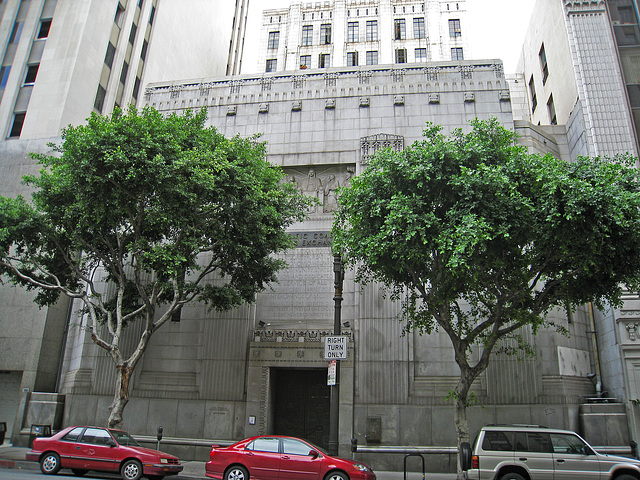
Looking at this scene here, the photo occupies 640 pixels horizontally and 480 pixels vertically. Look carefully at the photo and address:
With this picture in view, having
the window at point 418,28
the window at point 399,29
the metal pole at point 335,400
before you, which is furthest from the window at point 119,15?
the metal pole at point 335,400

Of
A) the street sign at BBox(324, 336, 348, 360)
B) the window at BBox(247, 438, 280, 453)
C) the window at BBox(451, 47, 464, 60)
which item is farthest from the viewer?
the window at BBox(451, 47, 464, 60)

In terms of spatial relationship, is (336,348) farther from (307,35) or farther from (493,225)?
(307,35)

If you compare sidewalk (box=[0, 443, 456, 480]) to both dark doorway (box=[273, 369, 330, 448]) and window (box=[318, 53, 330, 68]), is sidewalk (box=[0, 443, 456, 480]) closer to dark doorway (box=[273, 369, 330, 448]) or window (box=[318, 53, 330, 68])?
dark doorway (box=[273, 369, 330, 448])

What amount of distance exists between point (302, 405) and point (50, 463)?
31.7 ft

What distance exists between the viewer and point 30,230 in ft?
59.0

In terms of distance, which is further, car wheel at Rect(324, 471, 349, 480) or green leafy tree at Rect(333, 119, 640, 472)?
green leafy tree at Rect(333, 119, 640, 472)

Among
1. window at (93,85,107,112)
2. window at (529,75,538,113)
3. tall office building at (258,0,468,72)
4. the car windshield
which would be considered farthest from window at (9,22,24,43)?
window at (529,75,538,113)

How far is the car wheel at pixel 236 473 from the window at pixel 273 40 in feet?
157

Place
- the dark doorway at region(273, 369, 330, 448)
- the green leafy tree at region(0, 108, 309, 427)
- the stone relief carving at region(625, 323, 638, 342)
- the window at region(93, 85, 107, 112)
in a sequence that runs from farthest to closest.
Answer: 1. the window at region(93, 85, 107, 112)
2. the dark doorway at region(273, 369, 330, 448)
3. the stone relief carving at region(625, 323, 638, 342)
4. the green leafy tree at region(0, 108, 309, 427)

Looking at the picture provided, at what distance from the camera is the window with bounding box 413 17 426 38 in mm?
51000

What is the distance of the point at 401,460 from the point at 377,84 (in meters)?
17.5

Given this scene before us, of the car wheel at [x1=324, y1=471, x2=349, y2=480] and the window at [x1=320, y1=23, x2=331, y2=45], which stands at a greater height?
the window at [x1=320, y1=23, x2=331, y2=45]

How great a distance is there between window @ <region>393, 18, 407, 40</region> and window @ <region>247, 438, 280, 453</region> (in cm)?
4718

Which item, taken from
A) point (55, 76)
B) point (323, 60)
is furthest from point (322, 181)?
point (323, 60)
